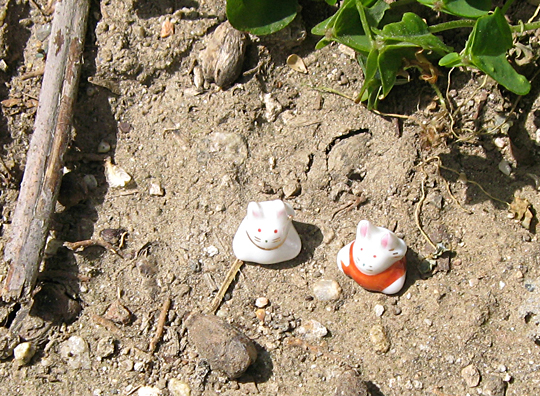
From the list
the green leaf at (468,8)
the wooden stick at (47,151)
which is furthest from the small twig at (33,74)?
the green leaf at (468,8)

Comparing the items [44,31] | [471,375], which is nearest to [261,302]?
[471,375]

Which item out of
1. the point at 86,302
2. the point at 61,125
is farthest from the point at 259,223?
the point at 61,125

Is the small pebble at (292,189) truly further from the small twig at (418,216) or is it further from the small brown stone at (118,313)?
the small brown stone at (118,313)

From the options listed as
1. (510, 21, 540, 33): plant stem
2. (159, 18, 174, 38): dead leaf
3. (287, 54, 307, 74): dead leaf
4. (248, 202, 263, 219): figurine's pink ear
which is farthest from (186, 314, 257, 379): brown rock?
(510, 21, 540, 33): plant stem

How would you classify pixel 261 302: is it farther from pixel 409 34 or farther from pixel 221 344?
pixel 409 34

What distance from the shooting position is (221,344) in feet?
5.91

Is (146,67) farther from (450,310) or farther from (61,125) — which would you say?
(450,310)

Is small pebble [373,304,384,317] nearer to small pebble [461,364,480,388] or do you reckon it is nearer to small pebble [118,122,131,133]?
small pebble [461,364,480,388]

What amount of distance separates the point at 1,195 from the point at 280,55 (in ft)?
4.06

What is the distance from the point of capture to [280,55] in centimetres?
216

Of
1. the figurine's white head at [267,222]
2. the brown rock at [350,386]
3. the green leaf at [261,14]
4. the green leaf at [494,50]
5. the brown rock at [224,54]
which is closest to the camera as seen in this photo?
the green leaf at [494,50]

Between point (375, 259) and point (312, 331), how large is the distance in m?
0.36

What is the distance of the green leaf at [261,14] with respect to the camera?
1.94m

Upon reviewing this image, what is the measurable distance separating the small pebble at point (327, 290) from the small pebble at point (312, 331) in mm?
94
